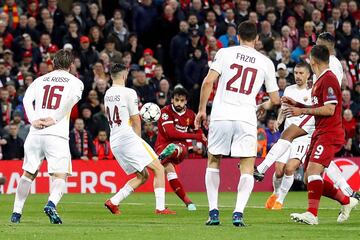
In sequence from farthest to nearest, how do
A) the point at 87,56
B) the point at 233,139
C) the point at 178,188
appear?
1. the point at 87,56
2. the point at 178,188
3. the point at 233,139

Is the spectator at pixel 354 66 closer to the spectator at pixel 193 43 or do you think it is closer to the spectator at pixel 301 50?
the spectator at pixel 301 50

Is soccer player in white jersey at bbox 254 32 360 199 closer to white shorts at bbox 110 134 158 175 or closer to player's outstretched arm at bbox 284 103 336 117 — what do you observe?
white shorts at bbox 110 134 158 175

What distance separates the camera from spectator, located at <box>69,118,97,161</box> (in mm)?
26953

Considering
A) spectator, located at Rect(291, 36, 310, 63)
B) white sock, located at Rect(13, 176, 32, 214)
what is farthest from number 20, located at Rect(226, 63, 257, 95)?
spectator, located at Rect(291, 36, 310, 63)

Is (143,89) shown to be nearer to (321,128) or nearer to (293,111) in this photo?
(321,128)

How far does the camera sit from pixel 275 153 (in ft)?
63.6

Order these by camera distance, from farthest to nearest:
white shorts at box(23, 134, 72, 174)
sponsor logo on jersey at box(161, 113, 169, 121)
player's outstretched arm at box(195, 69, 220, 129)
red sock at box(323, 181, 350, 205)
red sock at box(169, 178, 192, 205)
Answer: sponsor logo on jersey at box(161, 113, 169, 121)
red sock at box(169, 178, 192, 205)
red sock at box(323, 181, 350, 205)
white shorts at box(23, 134, 72, 174)
player's outstretched arm at box(195, 69, 220, 129)

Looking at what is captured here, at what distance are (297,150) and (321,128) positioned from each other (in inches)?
182

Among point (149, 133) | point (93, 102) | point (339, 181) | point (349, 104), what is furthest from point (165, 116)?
point (349, 104)

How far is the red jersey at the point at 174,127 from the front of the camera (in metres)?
19.7

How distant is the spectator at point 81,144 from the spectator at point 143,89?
6.72 ft

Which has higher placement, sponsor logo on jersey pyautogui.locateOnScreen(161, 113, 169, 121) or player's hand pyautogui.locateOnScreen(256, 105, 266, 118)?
player's hand pyautogui.locateOnScreen(256, 105, 266, 118)

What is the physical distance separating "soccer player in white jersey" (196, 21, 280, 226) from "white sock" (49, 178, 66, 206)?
2.06 m

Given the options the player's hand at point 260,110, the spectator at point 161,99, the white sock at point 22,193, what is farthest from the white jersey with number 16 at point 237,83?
the spectator at point 161,99
